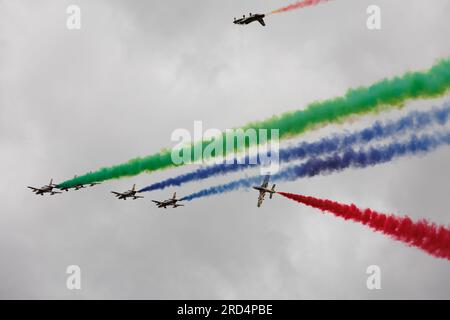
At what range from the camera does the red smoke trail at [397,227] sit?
87.2 meters

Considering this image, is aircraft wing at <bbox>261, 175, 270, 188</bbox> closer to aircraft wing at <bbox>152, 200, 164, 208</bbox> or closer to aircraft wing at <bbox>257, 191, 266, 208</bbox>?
aircraft wing at <bbox>257, 191, 266, 208</bbox>

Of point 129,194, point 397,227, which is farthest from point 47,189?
point 397,227

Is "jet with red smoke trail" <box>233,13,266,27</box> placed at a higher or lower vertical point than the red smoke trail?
higher

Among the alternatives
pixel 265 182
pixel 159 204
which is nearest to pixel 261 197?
pixel 265 182

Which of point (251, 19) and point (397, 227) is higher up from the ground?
point (251, 19)

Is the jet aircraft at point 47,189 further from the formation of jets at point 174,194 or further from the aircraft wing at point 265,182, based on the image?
the aircraft wing at point 265,182

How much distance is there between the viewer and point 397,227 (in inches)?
3647

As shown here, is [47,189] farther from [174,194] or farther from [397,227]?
[397,227]

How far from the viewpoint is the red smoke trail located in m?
87.2

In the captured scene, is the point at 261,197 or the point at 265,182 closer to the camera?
the point at 265,182

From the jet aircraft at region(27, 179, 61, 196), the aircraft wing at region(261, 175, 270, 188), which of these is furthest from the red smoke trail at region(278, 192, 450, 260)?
the jet aircraft at region(27, 179, 61, 196)

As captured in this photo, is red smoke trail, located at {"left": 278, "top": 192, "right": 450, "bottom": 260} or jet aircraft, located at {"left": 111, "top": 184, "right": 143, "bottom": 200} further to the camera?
jet aircraft, located at {"left": 111, "top": 184, "right": 143, "bottom": 200}
